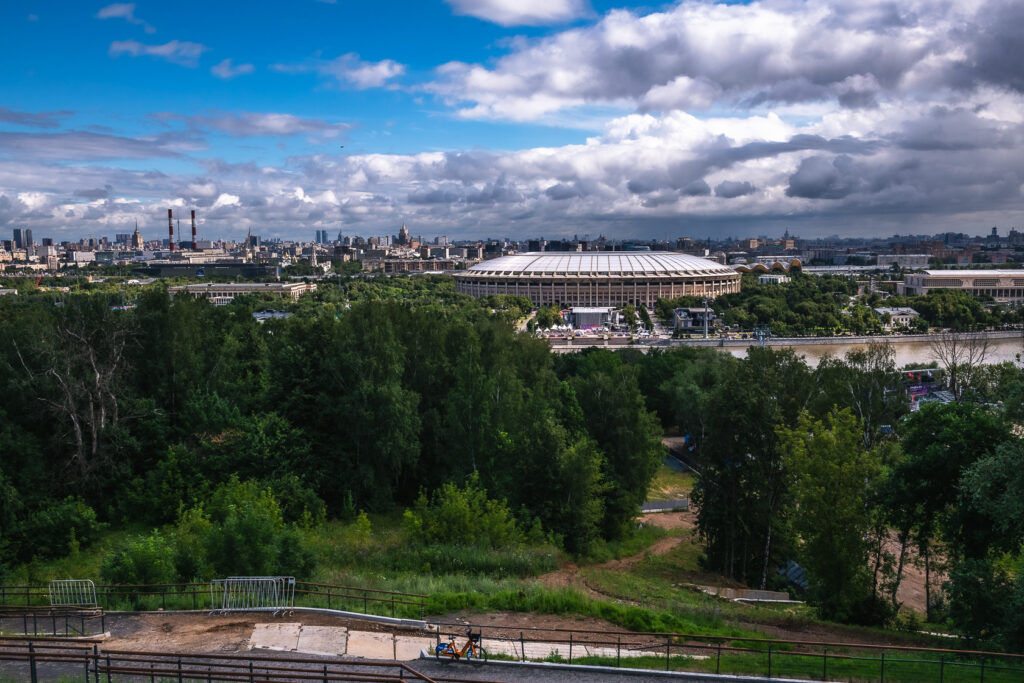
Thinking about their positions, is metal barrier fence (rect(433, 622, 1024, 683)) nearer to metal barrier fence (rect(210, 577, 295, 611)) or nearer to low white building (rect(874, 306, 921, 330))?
metal barrier fence (rect(210, 577, 295, 611))

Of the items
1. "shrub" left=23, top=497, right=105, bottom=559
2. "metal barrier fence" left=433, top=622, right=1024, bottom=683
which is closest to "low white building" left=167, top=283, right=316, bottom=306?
"shrub" left=23, top=497, right=105, bottom=559

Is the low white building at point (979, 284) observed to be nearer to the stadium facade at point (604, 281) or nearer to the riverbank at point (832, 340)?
the stadium facade at point (604, 281)

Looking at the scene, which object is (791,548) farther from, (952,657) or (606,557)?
(952,657)

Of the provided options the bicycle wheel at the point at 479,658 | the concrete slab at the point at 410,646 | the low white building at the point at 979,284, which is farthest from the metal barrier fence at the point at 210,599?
the low white building at the point at 979,284

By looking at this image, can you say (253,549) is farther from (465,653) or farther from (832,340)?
(832,340)

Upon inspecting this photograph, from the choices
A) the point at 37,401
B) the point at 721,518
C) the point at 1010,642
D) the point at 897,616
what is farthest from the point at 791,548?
the point at 37,401

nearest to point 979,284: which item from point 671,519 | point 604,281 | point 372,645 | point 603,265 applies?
point 603,265
